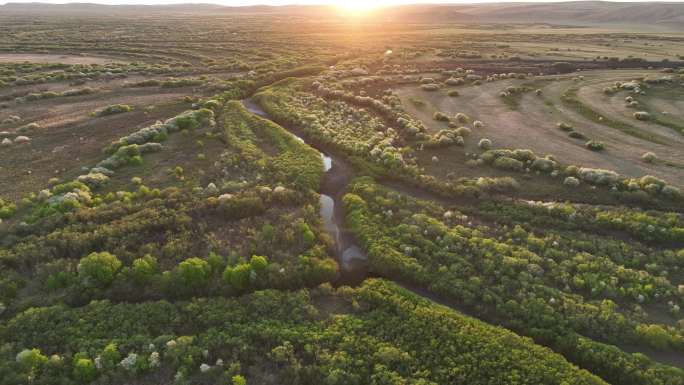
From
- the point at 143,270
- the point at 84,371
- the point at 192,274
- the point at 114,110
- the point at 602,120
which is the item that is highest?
the point at 114,110

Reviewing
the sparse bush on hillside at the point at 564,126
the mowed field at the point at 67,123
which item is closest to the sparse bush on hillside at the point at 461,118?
the sparse bush on hillside at the point at 564,126

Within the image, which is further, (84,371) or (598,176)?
(598,176)

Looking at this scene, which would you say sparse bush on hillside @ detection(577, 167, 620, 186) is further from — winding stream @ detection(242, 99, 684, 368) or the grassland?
winding stream @ detection(242, 99, 684, 368)

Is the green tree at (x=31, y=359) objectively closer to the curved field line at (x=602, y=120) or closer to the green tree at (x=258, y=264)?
the green tree at (x=258, y=264)

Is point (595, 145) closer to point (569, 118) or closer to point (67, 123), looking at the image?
point (569, 118)

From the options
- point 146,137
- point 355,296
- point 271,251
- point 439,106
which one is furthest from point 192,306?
point 439,106

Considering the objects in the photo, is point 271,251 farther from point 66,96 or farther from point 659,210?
point 66,96

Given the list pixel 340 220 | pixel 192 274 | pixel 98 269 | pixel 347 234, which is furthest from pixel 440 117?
pixel 98 269
